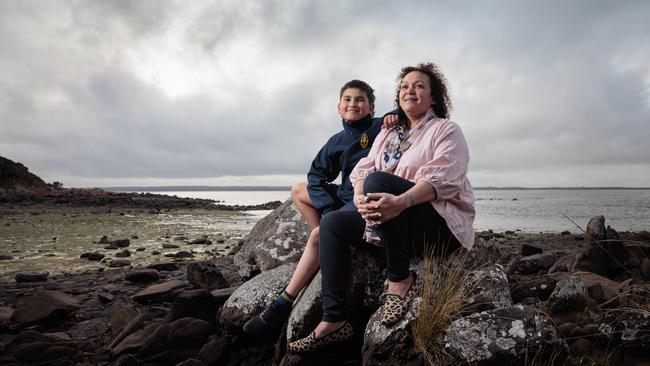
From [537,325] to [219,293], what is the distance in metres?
4.17

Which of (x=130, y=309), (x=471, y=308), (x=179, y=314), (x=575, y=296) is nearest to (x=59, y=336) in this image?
(x=130, y=309)

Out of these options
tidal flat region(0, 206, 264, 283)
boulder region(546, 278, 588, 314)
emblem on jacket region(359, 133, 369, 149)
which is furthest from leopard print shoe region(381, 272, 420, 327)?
tidal flat region(0, 206, 264, 283)

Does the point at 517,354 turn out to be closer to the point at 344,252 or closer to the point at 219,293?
the point at 344,252

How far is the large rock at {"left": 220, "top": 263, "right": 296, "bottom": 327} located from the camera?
4814mm

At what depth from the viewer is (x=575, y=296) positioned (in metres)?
4.38

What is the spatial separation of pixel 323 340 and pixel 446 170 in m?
1.90

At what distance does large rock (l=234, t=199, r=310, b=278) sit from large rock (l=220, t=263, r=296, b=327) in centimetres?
109

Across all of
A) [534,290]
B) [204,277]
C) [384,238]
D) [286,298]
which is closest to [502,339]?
[384,238]

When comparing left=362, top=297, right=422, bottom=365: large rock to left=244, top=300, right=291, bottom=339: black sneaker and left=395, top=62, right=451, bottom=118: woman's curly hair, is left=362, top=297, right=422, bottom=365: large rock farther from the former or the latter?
left=395, top=62, right=451, bottom=118: woman's curly hair

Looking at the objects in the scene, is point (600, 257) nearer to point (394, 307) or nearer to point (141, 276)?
point (394, 307)

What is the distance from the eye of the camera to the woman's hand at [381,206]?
3.40 meters

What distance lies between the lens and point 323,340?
368 cm

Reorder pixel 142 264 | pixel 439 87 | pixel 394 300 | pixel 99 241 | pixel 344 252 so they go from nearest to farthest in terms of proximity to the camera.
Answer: pixel 394 300 → pixel 344 252 → pixel 439 87 → pixel 142 264 → pixel 99 241

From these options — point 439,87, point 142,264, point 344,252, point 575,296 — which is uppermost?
point 439,87
